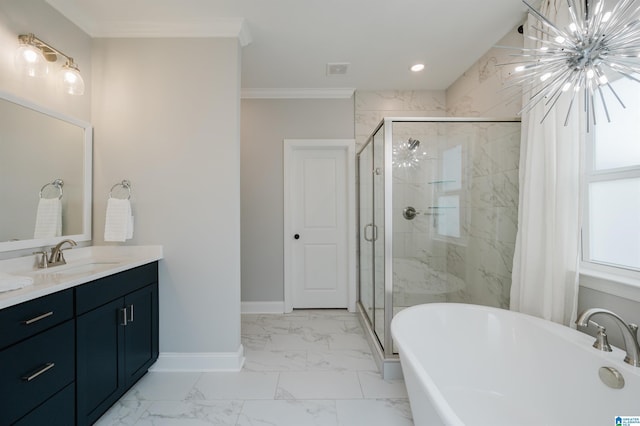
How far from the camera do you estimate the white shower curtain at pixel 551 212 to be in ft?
5.18

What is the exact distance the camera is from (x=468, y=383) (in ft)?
5.32

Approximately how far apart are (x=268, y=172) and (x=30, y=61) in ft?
6.67

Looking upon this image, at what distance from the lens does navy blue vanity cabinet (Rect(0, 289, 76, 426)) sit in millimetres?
1094

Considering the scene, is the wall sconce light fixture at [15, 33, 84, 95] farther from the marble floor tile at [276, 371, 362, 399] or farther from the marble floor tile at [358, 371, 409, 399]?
the marble floor tile at [358, 371, 409, 399]

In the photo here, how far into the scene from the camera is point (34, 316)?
121 centimetres

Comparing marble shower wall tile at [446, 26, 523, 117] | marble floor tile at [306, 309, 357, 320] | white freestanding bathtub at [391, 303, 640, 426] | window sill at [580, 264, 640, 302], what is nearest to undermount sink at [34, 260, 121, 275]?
white freestanding bathtub at [391, 303, 640, 426]

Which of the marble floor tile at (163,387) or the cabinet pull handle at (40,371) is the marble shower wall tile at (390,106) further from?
the cabinet pull handle at (40,371)

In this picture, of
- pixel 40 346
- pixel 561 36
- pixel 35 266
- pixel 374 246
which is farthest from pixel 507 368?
pixel 35 266

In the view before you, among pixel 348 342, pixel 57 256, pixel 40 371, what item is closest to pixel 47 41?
pixel 57 256

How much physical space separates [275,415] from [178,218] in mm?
1509

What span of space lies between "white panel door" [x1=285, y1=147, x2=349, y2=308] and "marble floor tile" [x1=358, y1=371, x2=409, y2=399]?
1.36m

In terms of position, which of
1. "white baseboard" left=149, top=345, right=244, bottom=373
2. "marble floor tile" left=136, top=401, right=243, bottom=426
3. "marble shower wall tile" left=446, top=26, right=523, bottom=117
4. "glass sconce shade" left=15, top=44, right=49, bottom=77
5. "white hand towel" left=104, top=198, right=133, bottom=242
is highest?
Result: "marble shower wall tile" left=446, top=26, right=523, bottom=117

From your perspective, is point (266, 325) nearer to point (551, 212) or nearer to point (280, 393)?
point (280, 393)

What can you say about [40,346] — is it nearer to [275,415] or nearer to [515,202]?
[275,415]
